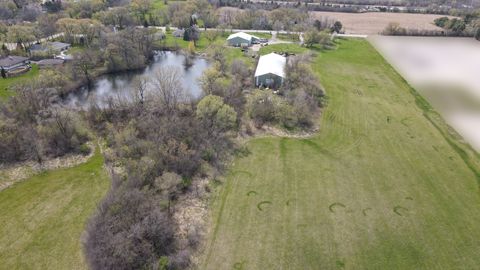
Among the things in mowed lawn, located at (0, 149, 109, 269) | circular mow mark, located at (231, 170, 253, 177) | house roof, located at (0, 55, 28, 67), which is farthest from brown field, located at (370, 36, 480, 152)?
house roof, located at (0, 55, 28, 67)

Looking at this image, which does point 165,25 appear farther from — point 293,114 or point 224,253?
point 224,253

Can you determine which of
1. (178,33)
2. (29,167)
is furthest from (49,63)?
(29,167)

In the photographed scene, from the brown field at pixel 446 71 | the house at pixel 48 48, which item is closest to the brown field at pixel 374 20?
the brown field at pixel 446 71

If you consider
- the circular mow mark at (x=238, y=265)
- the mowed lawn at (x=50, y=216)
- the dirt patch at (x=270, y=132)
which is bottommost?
the circular mow mark at (x=238, y=265)

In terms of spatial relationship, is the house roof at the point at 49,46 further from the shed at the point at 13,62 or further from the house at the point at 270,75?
the house at the point at 270,75

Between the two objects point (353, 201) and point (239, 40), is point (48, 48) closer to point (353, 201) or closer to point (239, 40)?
point (239, 40)
